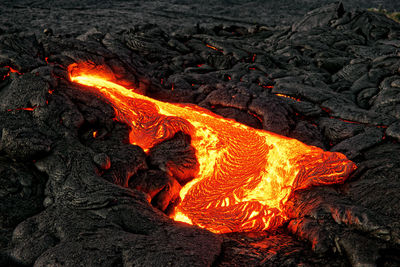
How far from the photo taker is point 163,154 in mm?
4246

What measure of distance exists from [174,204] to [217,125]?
1706 mm

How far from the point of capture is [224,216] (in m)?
3.88

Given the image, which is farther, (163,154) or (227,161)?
(227,161)

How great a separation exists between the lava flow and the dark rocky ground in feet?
0.70

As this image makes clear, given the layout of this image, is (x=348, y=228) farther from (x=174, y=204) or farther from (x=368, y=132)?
(x=368, y=132)

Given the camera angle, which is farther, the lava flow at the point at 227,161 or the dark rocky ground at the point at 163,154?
the lava flow at the point at 227,161

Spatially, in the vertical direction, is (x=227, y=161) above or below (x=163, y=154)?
below

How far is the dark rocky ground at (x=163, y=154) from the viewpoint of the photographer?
263cm

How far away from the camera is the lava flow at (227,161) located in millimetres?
3924

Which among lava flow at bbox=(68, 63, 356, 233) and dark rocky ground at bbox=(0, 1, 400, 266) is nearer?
dark rocky ground at bbox=(0, 1, 400, 266)

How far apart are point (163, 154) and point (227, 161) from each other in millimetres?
1108

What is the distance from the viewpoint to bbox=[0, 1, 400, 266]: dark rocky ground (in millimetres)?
2633

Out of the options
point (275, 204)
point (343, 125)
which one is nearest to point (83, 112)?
point (275, 204)

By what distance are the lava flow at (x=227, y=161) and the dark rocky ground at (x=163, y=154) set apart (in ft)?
0.70
